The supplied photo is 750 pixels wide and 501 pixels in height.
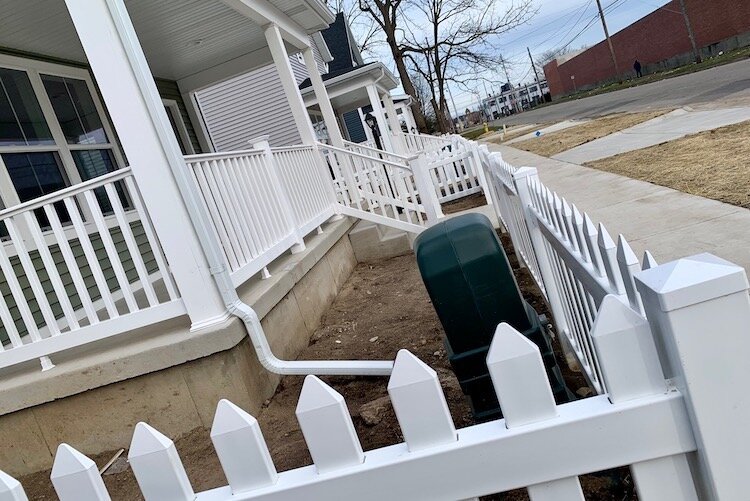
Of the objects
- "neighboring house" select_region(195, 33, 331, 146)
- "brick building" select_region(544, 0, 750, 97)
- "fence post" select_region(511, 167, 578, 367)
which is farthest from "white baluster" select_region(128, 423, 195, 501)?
"brick building" select_region(544, 0, 750, 97)

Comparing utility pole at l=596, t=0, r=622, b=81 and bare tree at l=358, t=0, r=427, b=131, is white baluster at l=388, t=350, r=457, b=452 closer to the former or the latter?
bare tree at l=358, t=0, r=427, b=131

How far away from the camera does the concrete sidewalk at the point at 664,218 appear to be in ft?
13.0

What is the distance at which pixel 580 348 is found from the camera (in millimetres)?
2816

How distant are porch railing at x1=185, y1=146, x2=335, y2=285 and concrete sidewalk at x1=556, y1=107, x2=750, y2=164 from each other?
19.5ft

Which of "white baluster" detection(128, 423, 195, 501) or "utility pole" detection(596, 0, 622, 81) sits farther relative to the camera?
"utility pole" detection(596, 0, 622, 81)

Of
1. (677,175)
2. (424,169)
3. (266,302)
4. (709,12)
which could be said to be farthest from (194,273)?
(709,12)

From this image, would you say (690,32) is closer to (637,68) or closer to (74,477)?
(637,68)

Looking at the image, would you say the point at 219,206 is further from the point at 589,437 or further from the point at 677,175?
the point at 677,175

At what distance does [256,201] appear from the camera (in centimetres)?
515

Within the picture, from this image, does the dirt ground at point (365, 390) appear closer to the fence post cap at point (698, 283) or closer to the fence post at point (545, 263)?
the fence post at point (545, 263)

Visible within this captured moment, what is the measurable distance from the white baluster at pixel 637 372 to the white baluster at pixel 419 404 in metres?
0.33

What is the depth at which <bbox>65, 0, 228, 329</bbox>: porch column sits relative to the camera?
346cm

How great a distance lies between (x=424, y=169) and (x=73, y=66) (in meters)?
4.53

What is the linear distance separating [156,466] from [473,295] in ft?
4.79
